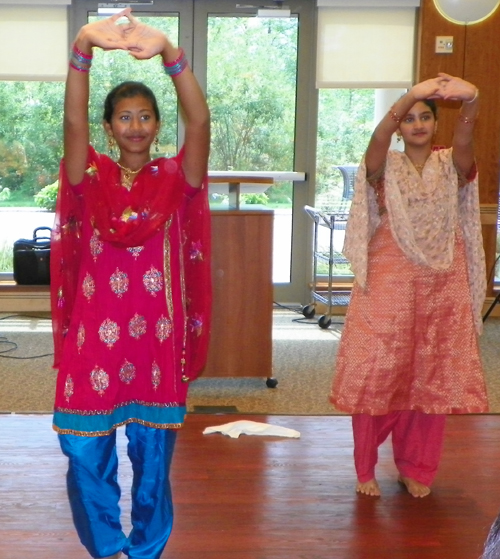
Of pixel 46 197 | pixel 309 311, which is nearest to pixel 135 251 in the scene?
pixel 309 311

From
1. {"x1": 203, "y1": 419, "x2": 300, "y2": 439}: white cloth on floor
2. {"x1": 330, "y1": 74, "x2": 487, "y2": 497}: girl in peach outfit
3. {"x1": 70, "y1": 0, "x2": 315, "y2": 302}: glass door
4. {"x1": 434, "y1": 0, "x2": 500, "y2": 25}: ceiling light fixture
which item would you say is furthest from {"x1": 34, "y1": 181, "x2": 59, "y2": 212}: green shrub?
{"x1": 330, "y1": 74, "x2": 487, "y2": 497}: girl in peach outfit

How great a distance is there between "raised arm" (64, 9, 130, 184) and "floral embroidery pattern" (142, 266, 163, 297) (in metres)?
0.28

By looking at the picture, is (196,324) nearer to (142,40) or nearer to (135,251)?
(135,251)

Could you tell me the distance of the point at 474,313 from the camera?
10.0ft

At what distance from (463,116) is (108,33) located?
1331mm

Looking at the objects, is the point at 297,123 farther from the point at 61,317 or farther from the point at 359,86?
the point at 61,317

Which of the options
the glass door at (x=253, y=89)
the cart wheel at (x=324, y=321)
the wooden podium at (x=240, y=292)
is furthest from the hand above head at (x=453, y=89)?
the glass door at (x=253, y=89)

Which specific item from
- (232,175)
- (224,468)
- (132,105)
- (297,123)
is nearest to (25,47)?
(297,123)

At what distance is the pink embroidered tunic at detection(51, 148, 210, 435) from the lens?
216 cm

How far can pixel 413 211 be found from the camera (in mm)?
2928

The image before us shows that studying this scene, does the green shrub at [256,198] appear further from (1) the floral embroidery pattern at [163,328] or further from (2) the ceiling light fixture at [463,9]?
(1) the floral embroidery pattern at [163,328]

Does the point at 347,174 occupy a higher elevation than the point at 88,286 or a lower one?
higher

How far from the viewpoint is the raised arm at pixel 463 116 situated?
8.66 feet

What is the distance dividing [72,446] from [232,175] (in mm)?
2792
